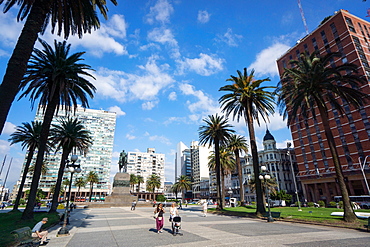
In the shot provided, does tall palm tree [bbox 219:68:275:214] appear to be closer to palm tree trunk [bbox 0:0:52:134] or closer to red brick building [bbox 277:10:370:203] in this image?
palm tree trunk [bbox 0:0:52:134]

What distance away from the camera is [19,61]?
30.7 ft

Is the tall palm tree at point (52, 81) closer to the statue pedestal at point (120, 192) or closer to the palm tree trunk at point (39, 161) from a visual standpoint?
the palm tree trunk at point (39, 161)

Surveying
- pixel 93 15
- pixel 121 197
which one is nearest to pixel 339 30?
pixel 93 15

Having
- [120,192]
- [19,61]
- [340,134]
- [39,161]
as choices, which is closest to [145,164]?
[120,192]

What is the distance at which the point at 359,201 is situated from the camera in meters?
45.4

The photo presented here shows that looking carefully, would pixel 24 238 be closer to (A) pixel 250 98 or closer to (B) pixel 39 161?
(B) pixel 39 161

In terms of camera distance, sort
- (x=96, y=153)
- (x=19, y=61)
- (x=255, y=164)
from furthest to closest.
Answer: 1. (x=96, y=153)
2. (x=255, y=164)
3. (x=19, y=61)

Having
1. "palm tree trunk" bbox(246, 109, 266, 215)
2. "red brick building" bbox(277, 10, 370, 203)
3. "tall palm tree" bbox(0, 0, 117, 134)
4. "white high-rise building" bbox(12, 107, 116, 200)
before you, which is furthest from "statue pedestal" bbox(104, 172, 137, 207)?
"white high-rise building" bbox(12, 107, 116, 200)

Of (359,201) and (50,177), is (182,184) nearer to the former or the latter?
(359,201)

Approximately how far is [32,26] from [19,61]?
215 cm

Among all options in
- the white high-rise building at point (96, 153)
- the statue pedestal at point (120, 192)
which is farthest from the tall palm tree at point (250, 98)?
the white high-rise building at point (96, 153)

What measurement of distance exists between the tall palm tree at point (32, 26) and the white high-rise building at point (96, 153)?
126 meters

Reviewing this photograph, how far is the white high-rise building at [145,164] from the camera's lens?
169m

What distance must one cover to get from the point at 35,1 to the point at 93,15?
3748mm
